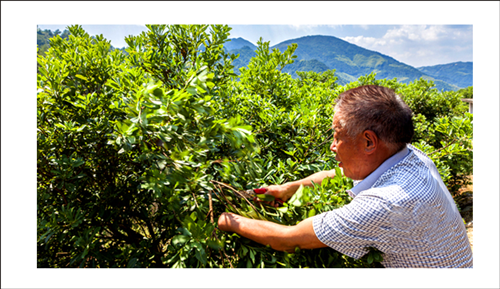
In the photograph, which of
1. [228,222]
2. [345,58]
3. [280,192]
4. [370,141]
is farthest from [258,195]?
[345,58]

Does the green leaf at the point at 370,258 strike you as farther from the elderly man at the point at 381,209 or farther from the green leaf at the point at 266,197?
the green leaf at the point at 266,197

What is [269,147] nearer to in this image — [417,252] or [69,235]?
[417,252]

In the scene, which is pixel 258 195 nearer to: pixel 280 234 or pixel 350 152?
pixel 280 234

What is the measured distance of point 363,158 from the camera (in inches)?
63.6

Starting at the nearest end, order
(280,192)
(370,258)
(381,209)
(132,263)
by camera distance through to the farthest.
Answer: (381,209), (370,258), (132,263), (280,192)

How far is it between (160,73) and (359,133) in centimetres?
173

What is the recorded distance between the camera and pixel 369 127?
1541 mm

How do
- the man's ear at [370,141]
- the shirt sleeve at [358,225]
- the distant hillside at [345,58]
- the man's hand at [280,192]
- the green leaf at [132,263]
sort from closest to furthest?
the shirt sleeve at [358,225]
the man's ear at [370,141]
the green leaf at [132,263]
the man's hand at [280,192]
the distant hillside at [345,58]

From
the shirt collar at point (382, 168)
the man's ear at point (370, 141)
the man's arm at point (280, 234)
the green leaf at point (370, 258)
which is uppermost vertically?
the man's ear at point (370, 141)

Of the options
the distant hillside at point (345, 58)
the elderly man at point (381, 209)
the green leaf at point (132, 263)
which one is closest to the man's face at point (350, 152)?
the elderly man at point (381, 209)

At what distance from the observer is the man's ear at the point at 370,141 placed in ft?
5.07

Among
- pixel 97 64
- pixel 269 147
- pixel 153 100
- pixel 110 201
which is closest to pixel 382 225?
pixel 153 100

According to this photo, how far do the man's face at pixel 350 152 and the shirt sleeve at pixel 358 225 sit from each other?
258mm

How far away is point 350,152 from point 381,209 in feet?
1.30
